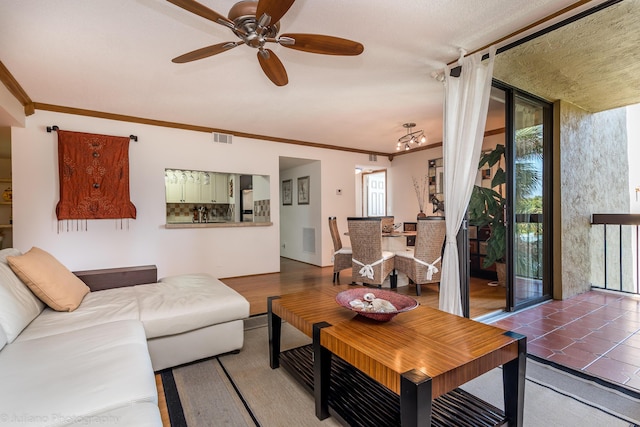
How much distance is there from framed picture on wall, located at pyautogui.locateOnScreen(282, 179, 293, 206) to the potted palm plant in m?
3.96

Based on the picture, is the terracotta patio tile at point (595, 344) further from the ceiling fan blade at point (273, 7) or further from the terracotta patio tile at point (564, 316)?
the ceiling fan blade at point (273, 7)

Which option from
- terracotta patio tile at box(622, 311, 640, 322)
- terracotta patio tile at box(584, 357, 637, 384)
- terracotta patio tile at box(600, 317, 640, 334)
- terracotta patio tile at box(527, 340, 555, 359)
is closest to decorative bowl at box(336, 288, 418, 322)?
terracotta patio tile at box(527, 340, 555, 359)

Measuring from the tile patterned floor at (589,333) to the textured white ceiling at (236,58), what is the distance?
7.65 ft

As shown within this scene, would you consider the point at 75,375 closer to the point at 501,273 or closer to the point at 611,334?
the point at 611,334

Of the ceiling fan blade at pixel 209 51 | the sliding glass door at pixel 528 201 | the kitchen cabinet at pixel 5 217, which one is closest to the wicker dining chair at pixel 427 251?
the sliding glass door at pixel 528 201

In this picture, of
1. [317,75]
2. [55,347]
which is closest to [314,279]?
[317,75]

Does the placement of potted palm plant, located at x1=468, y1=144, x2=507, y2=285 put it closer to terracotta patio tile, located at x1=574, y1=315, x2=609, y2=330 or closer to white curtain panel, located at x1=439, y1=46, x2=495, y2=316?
terracotta patio tile, located at x1=574, y1=315, x2=609, y2=330

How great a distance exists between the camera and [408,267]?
153 inches

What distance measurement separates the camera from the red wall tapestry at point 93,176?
12.0 ft

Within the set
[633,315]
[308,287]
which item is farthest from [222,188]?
[633,315]

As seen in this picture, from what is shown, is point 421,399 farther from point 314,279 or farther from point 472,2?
point 314,279

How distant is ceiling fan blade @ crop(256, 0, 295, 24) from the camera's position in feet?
4.84

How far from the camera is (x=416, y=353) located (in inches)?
50.0

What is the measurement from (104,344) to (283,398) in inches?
37.6
